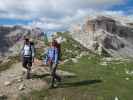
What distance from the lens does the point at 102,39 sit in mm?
88562

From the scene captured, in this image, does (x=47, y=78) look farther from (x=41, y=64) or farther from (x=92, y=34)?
(x=92, y=34)

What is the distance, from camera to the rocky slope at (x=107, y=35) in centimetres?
8512

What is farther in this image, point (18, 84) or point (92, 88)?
point (18, 84)

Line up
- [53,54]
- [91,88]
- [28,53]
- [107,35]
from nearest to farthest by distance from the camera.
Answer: [53,54] → [91,88] → [28,53] → [107,35]

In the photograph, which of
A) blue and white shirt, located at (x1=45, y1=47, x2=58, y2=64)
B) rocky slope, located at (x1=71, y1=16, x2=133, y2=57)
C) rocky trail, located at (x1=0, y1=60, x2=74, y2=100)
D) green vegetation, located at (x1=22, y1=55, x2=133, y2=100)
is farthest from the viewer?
rocky slope, located at (x1=71, y1=16, x2=133, y2=57)

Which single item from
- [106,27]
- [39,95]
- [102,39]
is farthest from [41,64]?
[106,27]

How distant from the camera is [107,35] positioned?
92.2 m

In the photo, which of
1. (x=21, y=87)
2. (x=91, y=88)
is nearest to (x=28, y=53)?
(x=21, y=87)

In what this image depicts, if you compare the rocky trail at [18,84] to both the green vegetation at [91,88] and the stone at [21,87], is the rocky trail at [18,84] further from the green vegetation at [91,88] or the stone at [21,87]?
the green vegetation at [91,88]

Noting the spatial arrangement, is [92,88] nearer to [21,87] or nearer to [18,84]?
[21,87]

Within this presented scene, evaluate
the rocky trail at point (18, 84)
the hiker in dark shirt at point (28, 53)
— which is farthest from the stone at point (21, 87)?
the hiker in dark shirt at point (28, 53)

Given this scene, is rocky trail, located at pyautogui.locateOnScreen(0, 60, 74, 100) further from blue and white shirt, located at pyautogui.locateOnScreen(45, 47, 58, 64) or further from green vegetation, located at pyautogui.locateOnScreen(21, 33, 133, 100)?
blue and white shirt, located at pyautogui.locateOnScreen(45, 47, 58, 64)

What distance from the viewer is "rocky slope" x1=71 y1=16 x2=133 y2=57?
279ft

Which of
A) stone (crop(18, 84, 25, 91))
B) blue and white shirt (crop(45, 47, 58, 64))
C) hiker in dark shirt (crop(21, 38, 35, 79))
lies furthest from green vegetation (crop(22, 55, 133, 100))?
hiker in dark shirt (crop(21, 38, 35, 79))
